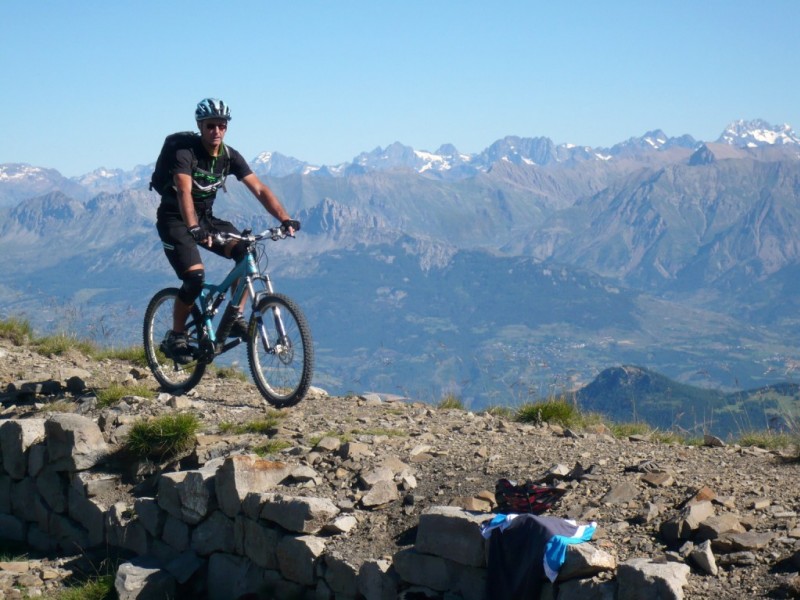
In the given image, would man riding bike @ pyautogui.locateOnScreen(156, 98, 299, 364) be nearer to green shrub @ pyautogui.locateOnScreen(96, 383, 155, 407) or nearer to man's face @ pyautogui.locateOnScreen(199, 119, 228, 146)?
man's face @ pyautogui.locateOnScreen(199, 119, 228, 146)

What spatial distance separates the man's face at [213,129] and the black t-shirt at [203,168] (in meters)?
0.17

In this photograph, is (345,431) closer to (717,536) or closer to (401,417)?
(401,417)

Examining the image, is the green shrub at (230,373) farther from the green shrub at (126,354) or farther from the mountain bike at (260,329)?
the mountain bike at (260,329)

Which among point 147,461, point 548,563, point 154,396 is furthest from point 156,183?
point 548,563

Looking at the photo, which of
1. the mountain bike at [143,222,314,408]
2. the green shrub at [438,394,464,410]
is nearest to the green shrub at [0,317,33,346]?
the mountain bike at [143,222,314,408]

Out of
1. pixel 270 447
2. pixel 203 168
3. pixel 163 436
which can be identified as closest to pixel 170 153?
pixel 203 168

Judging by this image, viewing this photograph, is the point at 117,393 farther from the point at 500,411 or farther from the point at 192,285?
the point at 500,411

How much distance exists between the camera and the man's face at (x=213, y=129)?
980cm

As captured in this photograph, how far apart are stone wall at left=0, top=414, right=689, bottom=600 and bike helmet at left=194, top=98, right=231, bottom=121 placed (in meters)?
3.31

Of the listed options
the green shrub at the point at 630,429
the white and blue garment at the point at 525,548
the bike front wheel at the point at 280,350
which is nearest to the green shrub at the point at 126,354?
the bike front wheel at the point at 280,350

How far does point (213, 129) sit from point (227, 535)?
430 centimetres

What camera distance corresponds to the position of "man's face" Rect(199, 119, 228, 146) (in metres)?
9.80

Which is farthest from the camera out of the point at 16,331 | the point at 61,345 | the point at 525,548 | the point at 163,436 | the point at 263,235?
the point at 16,331

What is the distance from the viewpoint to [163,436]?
8852 mm
